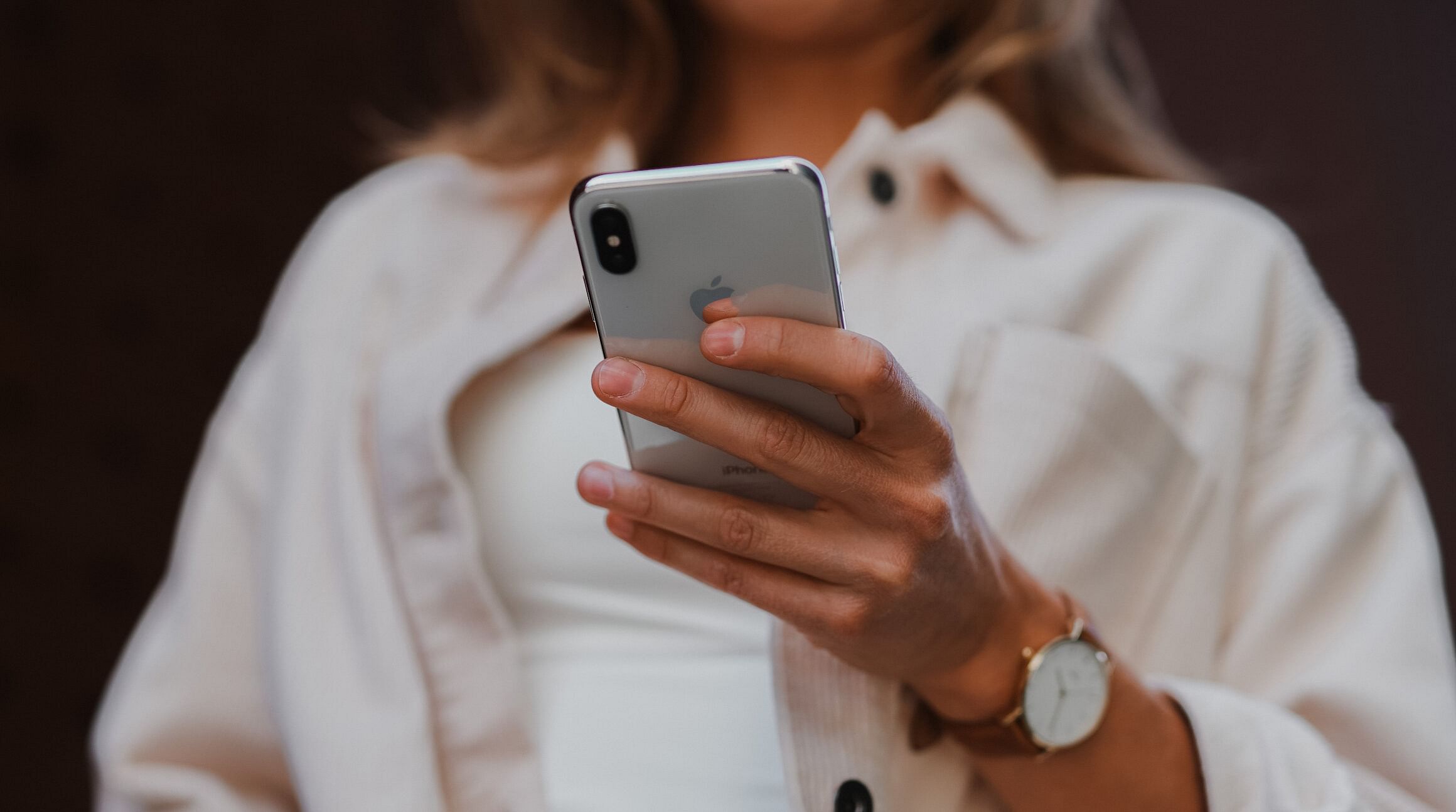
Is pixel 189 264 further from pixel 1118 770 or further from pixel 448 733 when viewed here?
pixel 1118 770

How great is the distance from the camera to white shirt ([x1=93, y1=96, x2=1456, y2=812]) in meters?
0.59

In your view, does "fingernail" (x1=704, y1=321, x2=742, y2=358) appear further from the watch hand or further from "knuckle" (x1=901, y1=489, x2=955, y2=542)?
the watch hand

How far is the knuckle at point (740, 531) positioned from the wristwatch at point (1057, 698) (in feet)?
0.56

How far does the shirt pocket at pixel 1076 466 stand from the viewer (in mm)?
590

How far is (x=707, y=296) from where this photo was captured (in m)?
0.37

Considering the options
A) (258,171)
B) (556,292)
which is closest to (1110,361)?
(556,292)

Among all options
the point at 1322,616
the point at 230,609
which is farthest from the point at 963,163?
the point at 230,609

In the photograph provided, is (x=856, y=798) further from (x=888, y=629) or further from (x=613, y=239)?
(x=613, y=239)

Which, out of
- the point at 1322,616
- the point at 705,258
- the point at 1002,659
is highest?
the point at 705,258

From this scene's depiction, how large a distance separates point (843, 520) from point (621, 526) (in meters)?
0.09

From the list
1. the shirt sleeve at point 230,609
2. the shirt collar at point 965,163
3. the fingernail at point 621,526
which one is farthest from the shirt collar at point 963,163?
the fingernail at point 621,526

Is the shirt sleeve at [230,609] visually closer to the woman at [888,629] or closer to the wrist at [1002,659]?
the woman at [888,629]

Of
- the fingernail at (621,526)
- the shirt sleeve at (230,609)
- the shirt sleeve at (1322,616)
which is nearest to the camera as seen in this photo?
the fingernail at (621,526)

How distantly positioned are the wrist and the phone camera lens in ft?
0.76
